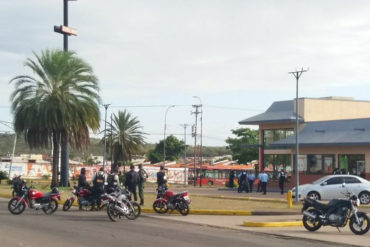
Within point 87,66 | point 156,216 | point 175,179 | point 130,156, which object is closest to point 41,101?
point 87,66

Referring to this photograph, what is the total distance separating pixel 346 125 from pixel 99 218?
33860 mm

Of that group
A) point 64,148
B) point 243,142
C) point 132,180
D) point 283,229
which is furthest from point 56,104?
point 243,142

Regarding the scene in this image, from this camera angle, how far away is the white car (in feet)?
103

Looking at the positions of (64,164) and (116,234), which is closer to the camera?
(116,234)

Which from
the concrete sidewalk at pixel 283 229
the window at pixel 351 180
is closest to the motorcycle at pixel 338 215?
the concrete sidewalk at pixel 283 229

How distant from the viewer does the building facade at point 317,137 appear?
48.3m

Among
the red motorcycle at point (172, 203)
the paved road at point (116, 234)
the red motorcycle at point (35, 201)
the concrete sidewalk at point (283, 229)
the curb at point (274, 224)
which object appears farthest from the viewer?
the red motorcycle at point (172, 203)

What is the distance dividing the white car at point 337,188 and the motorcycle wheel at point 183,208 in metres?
11.1

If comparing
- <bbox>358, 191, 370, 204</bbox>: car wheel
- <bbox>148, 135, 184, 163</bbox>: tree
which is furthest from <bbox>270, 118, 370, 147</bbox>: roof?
<bbox>148, 135, 184, 163</bbox>: tree

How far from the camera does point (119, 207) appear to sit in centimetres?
1984

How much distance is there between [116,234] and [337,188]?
61.2 feet

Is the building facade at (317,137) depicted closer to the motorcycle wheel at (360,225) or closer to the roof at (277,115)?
the roof at (277,115)

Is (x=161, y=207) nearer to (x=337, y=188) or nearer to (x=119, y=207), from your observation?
(x=119, y=207)

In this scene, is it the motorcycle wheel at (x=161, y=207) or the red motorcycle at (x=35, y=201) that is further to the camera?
the motorcycle wheel at (x=161, y=207)
